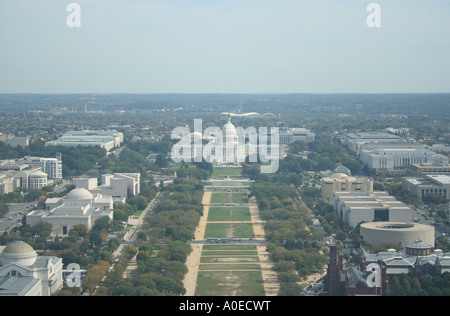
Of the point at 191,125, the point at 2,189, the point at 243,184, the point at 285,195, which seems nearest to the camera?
the point at 285,195

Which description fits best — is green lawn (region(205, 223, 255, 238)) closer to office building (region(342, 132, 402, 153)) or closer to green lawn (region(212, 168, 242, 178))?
green lawn (region(212, 168, 242, 178))

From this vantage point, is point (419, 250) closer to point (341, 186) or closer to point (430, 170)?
point (341, 186)

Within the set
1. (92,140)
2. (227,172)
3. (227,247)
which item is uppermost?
(92,140)

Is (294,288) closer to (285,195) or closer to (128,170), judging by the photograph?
(285,195)

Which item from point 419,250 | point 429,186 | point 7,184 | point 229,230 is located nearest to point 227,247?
point 229,230

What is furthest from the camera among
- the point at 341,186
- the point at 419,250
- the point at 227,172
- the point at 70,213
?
the point at 227,172

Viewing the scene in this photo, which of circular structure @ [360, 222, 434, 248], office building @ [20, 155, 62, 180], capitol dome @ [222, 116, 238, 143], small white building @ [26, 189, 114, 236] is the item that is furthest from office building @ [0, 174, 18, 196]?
capitol dome @ [222, 116, 238, 143]
